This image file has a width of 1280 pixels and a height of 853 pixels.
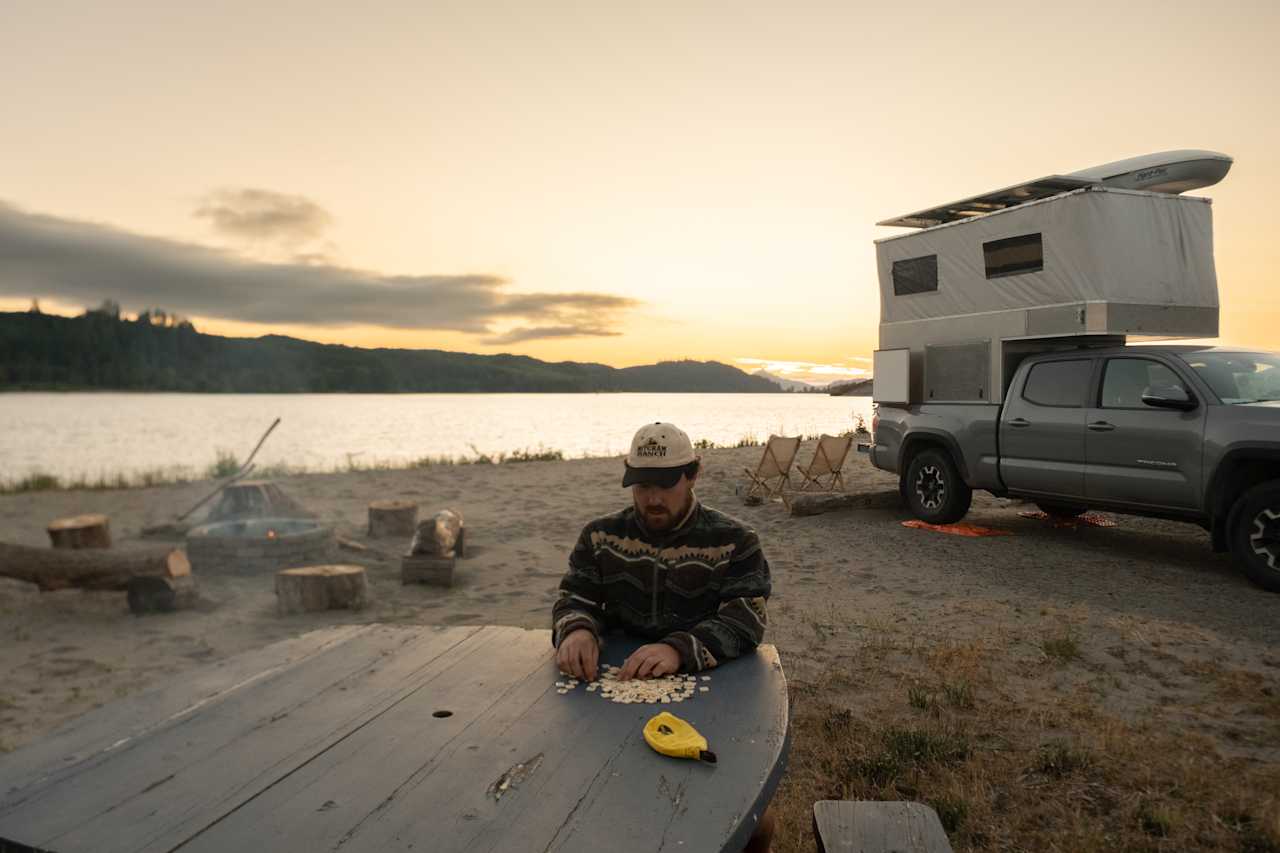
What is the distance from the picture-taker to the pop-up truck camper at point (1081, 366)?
7348 millimetres

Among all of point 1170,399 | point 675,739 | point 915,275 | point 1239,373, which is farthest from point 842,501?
point 675,739

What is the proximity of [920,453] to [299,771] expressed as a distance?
9887 millimetres

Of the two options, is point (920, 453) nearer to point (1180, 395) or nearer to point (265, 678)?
point (1180, 395)

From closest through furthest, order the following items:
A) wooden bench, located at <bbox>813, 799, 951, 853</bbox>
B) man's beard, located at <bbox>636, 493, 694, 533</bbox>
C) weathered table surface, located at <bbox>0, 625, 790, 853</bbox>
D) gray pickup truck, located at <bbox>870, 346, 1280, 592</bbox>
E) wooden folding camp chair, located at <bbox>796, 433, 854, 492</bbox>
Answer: weathered table surface, located at <bbox>0, 625, 790, 853</bbox>, wooden bench, located at <bbox>813, 799, 951, 853</bbox>, man's beard, located at <bbox>636, 493, 694, 533</bbox>, gray pickup truck, located at <bbox>870, 346, 1280, 592</bbox>, wooden folding camp chair, located at <bbox>796, 433, 854, 492</bbox>

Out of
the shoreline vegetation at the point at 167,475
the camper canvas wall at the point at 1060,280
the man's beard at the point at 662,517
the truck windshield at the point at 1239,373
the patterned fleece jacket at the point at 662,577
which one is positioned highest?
the camper canvas wall at the point at 1060,280

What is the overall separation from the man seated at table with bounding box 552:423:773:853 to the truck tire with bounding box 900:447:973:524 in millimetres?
8038

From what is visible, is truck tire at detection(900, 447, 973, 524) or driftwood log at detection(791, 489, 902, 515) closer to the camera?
truck tire at detection(900, 447, 973, 524)

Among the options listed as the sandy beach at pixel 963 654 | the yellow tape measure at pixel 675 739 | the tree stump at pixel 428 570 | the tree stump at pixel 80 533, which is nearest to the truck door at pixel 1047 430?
the sandy beach at pixel 963 654

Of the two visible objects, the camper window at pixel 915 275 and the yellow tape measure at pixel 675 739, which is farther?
the camper window at pixel 915 275

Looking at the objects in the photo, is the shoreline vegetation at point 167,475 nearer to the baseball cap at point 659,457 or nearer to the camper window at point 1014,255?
the camper window at point 1014,255

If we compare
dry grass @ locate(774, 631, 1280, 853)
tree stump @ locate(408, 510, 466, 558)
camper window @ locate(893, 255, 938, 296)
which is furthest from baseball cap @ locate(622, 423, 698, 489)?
camper window @ locate(893, 255, 938, 296)

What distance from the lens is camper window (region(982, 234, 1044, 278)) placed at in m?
9.30

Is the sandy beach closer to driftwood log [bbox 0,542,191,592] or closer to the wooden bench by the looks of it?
driftwood log [bbox 0,542,191,592]

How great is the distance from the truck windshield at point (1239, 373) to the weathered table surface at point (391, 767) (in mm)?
7047
